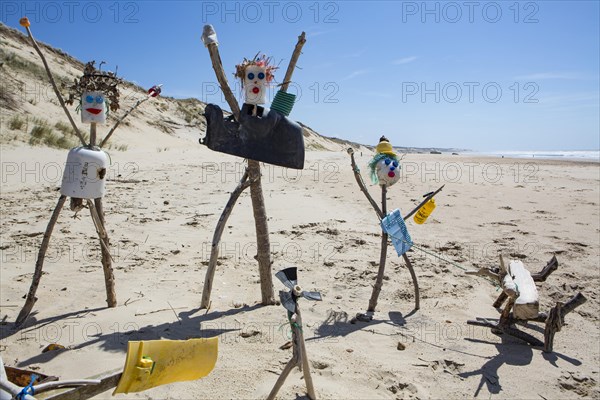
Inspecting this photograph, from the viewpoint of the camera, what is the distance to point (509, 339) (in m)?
3.86

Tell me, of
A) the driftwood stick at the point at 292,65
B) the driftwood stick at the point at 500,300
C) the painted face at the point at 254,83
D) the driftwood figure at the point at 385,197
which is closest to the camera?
the painted face at the point at 254,83

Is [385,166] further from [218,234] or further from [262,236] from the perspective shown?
[218,234]

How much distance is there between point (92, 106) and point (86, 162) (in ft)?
1.81

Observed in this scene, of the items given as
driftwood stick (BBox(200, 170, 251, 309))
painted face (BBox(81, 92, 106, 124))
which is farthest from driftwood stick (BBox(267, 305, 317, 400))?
painted face (BBox(81, 92, 106, 124))

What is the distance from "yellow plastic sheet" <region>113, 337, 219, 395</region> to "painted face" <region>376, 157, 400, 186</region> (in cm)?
253

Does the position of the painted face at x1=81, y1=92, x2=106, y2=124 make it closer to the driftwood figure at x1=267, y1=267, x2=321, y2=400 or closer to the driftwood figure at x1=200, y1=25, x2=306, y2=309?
the driftwood figure at x1=200, y1=25, x2=306, y2=309

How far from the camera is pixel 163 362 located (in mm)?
2150

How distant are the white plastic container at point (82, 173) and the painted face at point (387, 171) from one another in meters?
2.67

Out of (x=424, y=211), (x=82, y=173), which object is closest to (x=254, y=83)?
(x=82, y=173)

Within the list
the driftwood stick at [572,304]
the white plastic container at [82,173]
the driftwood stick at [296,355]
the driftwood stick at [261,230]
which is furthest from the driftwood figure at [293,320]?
the driftwood stick at [572,304]

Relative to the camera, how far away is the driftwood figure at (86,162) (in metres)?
3.53

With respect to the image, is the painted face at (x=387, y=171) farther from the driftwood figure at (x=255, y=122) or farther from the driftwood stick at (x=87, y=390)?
the driftwood stick at (x=87, y=390)

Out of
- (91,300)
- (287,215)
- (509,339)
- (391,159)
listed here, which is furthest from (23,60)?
(509,339)

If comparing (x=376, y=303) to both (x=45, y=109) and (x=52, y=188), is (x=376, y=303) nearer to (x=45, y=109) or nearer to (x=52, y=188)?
(x=52, y=188)
